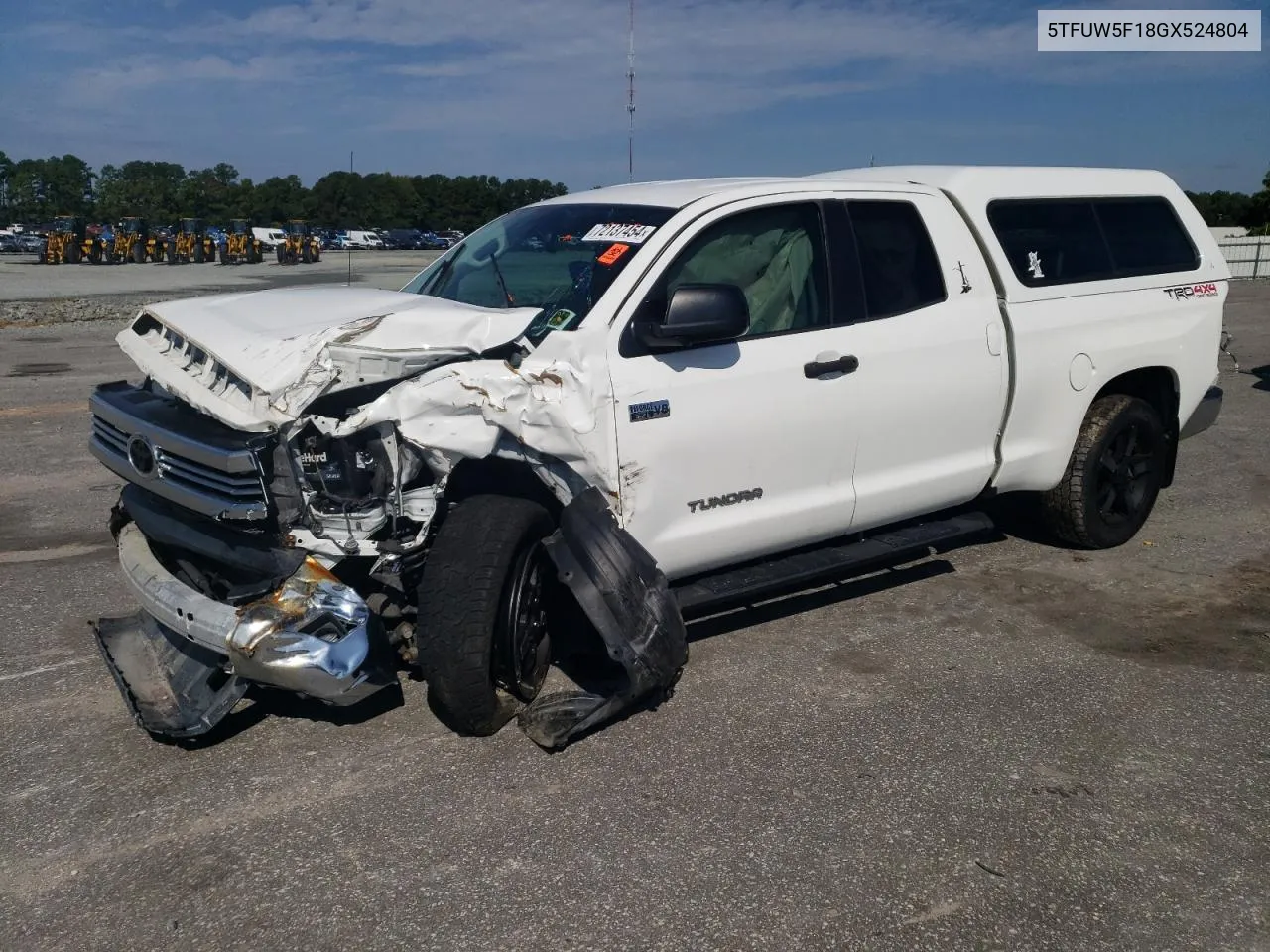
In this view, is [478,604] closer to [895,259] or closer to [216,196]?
[895,259]

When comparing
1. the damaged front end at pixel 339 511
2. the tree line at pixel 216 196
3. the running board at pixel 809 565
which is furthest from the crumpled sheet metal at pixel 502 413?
the tree line at pixel 216 196

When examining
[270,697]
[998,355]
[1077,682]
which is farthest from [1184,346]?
[270,697]

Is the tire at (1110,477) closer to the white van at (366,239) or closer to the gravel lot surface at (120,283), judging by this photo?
the gravel lot surface at (120,283)

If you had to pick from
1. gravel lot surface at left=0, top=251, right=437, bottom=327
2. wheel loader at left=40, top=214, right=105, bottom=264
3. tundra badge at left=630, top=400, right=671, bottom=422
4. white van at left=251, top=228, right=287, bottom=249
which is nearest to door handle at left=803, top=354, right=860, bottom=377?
tundra badge at left=630, top=400, right=671, bottom=422

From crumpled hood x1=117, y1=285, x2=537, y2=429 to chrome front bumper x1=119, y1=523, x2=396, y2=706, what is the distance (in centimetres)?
58

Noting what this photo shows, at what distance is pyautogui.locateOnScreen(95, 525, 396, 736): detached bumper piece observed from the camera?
3627 mm

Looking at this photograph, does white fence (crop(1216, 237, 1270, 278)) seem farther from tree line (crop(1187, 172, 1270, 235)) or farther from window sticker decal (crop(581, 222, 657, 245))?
window sticker decal (crop(581, 222, 657, 245))

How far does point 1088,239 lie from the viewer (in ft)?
19.8

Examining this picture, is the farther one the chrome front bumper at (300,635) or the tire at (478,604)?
the tire at (478,604)

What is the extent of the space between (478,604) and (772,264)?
6.70ft

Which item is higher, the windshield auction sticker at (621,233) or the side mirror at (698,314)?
the windshield auction sticker at (621,233)

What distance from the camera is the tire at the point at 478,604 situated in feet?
12.7

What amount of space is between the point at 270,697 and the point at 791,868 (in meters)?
2.26

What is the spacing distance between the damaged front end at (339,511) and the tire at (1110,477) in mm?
2946
